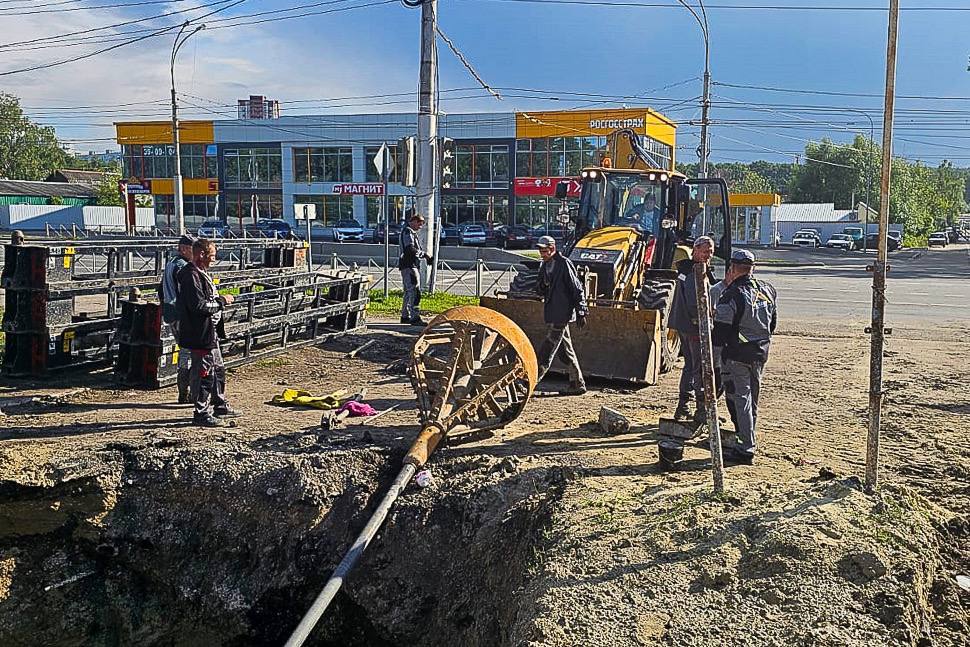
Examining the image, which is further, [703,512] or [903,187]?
[903,187]

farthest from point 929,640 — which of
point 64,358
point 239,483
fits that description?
point 64,358

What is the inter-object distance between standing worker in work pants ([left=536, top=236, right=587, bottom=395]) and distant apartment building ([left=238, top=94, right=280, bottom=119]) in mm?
60888

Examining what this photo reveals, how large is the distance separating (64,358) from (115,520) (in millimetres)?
3653

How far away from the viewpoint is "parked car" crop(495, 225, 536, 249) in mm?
48156

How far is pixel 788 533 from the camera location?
5020mm

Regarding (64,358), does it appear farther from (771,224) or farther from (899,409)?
(771,224)

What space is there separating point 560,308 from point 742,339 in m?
2.60

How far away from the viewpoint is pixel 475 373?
768 centimetres

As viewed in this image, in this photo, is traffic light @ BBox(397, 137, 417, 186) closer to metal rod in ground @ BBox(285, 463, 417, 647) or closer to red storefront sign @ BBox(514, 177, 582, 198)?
metal rod in ground @ BBox(285, 463, 417, 647)

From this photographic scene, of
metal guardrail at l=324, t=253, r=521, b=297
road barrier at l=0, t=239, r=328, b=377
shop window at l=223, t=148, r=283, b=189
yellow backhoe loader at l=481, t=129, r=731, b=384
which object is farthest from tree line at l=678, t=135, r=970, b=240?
road barrier at l=0, t=239, r=328, b=377

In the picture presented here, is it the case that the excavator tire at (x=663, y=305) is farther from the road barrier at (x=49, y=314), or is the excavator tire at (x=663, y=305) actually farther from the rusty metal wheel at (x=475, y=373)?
the road barrier at (x=49, y=314)

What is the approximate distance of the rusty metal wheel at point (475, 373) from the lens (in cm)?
741

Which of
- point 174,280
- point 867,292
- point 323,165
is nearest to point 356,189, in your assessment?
point 323,165

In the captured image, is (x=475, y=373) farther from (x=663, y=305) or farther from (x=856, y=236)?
(x=856, y=236)
